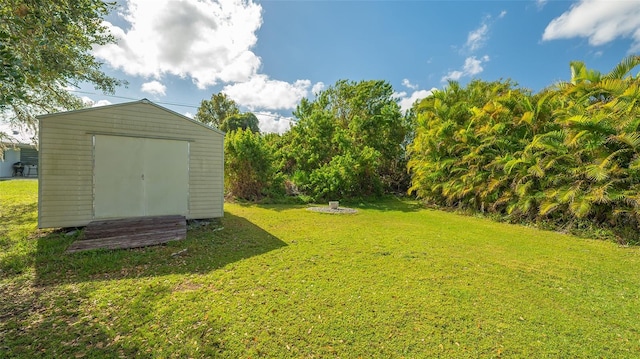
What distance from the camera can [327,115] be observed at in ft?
42.3

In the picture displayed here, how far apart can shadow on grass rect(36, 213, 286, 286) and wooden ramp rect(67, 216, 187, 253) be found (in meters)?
0.16

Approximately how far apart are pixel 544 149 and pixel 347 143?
715cm

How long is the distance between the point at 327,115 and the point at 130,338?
11.8 meters

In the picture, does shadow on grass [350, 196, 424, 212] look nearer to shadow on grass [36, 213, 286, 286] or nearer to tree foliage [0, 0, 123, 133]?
shadow on grass [36, 213, 286, 286]

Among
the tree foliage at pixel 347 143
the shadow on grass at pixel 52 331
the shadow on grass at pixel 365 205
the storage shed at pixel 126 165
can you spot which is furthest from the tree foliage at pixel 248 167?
the shadow on grass at pixel 52 331

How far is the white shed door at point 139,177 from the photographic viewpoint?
559 centimetres

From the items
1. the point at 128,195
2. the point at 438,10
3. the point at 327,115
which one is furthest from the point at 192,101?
the point at 438,10

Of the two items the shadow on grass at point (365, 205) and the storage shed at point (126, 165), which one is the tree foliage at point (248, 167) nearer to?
the shadow on grass at point (365, 205)

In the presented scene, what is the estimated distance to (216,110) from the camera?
28406mm

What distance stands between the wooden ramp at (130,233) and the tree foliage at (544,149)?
29.2ft

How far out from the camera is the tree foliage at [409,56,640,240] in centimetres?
575

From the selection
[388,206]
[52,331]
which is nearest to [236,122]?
[388,206]

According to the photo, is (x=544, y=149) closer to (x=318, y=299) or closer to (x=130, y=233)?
(x=318, y=299)

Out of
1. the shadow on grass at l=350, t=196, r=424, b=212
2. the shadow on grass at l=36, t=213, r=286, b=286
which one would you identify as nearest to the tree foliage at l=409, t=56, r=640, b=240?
the shadow on grass at l=350, t=196, r=424, b=212
